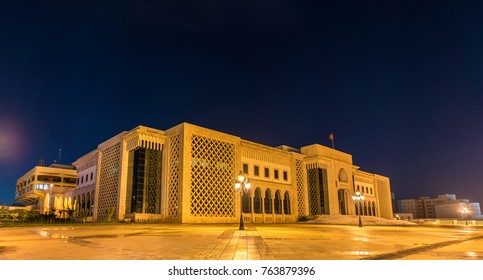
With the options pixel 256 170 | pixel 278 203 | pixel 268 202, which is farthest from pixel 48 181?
pixel 278 203

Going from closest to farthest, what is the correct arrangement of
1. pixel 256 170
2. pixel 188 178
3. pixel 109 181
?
pixel 188 178 < pixel 109 181 < pixel 256 170

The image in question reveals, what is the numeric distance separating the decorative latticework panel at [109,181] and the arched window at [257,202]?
14349 millimetres

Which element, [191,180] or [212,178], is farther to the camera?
[212,178]

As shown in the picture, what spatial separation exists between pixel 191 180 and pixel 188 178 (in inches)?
16.6

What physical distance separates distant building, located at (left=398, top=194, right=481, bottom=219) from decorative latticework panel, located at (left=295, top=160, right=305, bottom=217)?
102m

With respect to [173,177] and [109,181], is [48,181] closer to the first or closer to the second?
[109,181]

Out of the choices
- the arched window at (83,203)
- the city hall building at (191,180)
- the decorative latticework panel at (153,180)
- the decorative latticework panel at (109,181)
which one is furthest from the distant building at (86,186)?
the decorative latticework panel at (153,180)

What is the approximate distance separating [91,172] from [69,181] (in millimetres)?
19868

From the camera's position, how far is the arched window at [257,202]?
3656 centimetres

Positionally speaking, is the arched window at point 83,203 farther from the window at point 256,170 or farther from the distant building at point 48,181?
the window at point 256,170

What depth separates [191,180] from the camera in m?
29.3

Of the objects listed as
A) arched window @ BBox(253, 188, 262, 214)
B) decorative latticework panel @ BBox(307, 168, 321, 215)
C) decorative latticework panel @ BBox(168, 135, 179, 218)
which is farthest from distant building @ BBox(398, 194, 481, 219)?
decorative latticework panel @ BBox(168, 135, 179, 218)

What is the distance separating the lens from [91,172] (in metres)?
38.7
